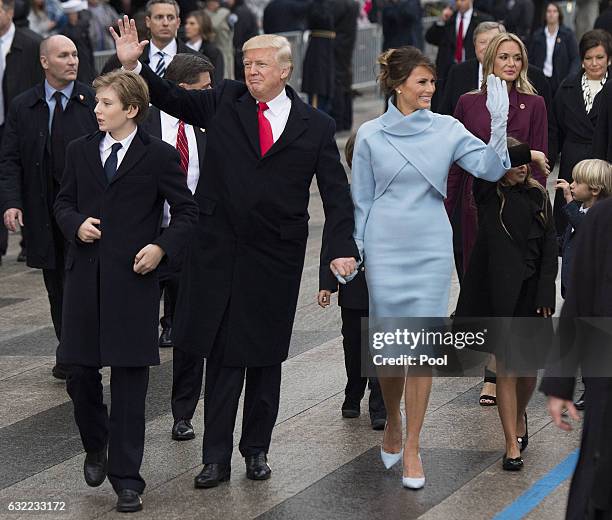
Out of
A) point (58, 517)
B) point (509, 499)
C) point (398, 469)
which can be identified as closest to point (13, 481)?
point (58, 517)

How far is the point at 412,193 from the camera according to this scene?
6812 millimetres

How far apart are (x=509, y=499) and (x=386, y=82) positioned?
1916 millimetres

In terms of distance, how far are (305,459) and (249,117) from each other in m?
1.62

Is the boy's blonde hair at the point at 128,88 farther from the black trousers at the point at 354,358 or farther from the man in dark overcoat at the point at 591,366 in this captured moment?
the man in dark overcoat at the point at 591,366

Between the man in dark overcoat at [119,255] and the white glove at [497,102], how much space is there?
1.40m

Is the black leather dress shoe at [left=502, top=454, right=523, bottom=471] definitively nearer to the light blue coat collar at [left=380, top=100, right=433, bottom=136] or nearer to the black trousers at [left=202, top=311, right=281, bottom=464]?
the black trousers at [left=202, top=311, right=281, bottom=464]

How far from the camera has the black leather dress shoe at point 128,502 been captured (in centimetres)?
641

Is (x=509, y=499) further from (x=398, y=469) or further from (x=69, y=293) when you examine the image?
(x=69, y=293)

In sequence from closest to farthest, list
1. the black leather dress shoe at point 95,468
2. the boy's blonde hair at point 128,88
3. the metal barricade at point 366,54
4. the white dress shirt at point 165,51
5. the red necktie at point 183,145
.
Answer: the boy's blonde hair at point 128,88 → the black leather dress shoe at point 95,468 → the red necktie at point 183,145 → the white dress shirt at point 165,51 → the metal barricade at point 366,54

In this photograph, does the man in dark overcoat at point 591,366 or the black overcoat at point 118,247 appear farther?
the black overcoat at point 118,247

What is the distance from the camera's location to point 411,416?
6.82 meters

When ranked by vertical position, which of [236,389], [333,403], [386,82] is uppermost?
[386,82]

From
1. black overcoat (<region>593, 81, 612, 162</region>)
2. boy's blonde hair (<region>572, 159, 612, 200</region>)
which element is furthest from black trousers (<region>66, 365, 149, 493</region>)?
black overcoat (<region>593, 81, 612, 162</region>)

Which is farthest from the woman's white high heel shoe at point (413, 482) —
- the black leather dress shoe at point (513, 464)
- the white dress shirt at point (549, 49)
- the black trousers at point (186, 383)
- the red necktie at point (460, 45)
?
the white dress shirt at point (549, 49)
